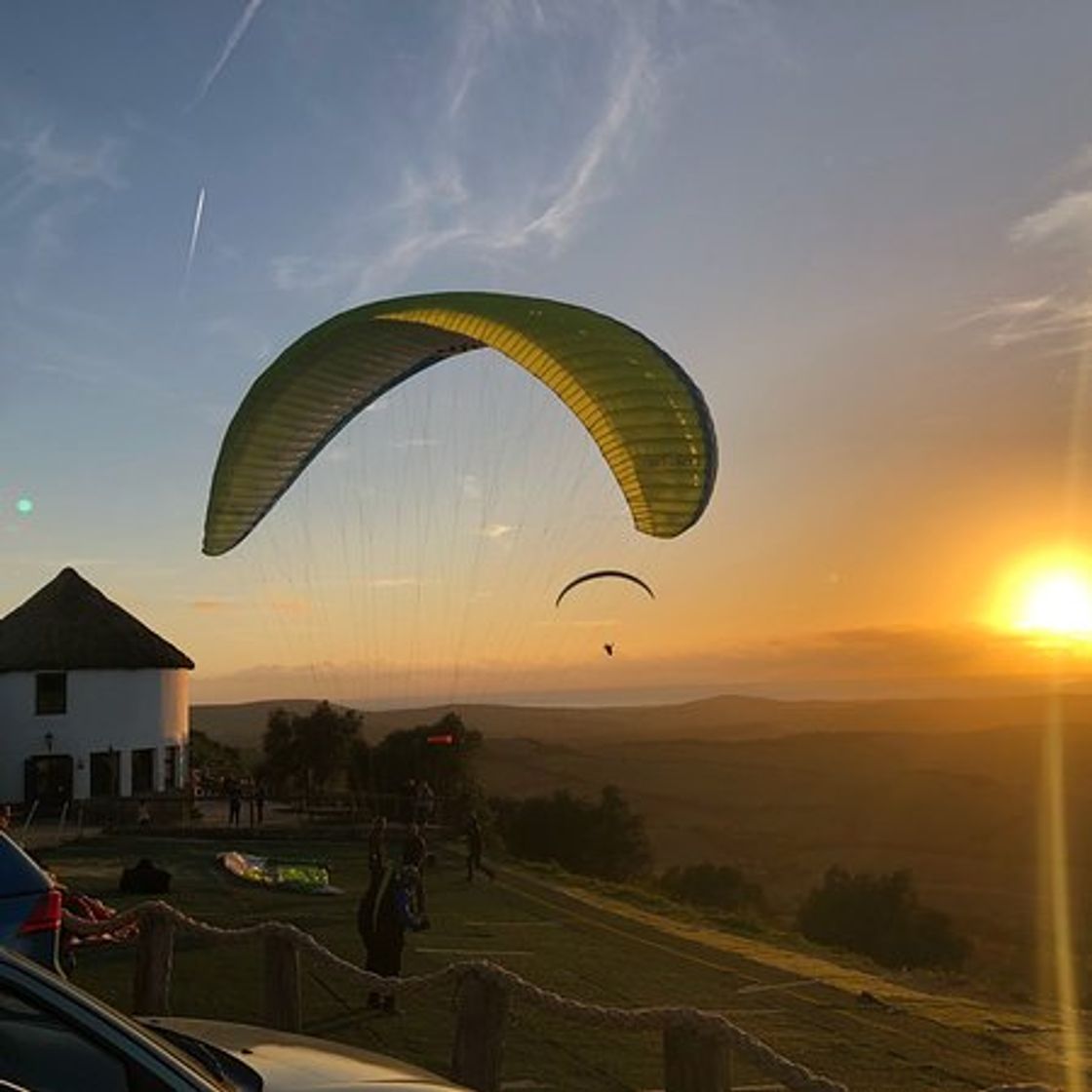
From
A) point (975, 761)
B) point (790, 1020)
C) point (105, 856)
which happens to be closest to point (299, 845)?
point (105, 856)

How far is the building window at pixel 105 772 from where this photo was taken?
40.4 meters

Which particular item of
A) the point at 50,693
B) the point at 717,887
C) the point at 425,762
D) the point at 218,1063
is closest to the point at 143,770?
the point at 50,693

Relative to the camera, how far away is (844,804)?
11862cm

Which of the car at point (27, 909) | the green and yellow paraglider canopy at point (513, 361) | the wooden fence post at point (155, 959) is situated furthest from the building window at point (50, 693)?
the car at point (27, 909)

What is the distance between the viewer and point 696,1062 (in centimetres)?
545

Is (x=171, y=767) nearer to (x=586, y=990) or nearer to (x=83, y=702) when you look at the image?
(x=83, y=702)

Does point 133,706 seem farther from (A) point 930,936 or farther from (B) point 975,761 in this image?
(B) point 975,761

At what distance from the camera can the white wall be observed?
39.7 metres

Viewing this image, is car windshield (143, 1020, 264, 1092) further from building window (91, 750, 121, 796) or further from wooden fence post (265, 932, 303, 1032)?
building window (91, 750, 121, 796)

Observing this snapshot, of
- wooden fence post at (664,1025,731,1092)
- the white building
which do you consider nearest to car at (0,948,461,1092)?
wooden fence post at (664,1025,731,1092)

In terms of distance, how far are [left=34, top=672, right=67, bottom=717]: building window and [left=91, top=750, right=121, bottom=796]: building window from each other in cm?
179

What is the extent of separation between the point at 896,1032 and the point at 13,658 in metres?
32.7

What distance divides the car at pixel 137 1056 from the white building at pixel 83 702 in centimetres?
3704

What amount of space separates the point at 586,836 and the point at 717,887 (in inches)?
307
